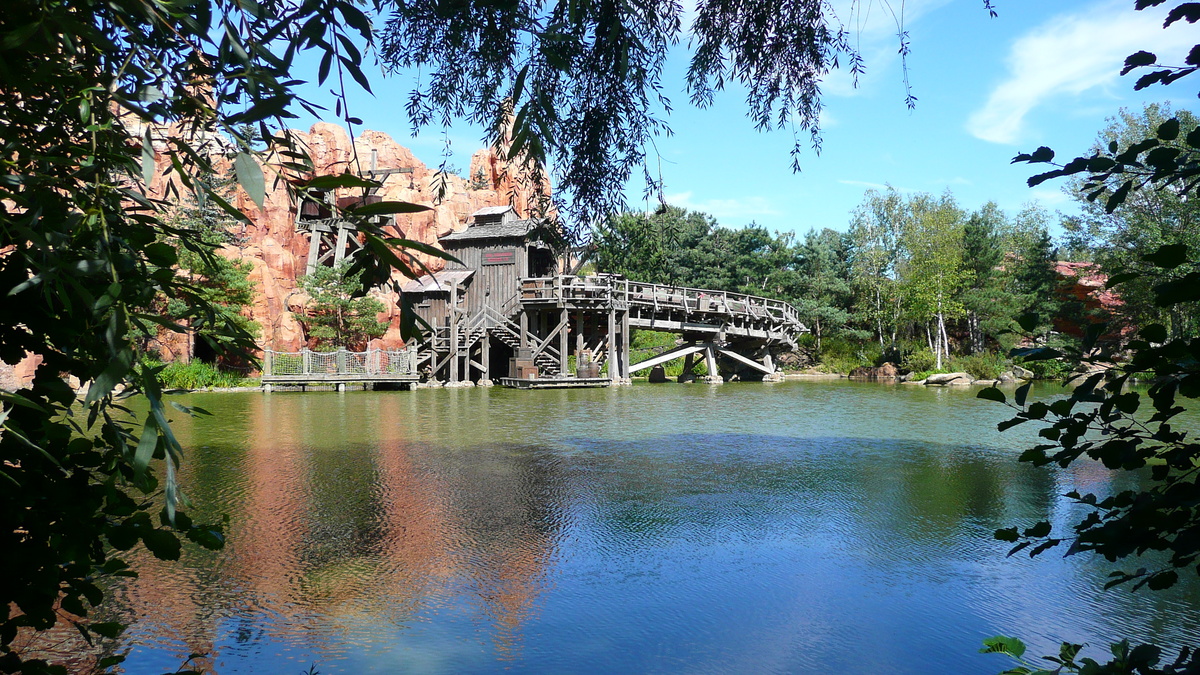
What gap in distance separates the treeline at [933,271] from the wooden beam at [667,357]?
16.7 ft

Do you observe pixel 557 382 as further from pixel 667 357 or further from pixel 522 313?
pixel 667 357

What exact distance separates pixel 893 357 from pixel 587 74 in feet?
102

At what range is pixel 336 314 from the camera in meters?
24.8

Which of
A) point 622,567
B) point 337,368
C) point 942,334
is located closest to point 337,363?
point 337,368

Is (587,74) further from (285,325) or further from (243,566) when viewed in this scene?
(285,325)

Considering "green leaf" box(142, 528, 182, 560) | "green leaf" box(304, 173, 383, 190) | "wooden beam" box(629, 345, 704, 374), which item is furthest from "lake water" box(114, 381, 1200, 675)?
"wooden beam" box(629, 345, 704, 374)

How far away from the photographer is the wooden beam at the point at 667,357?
1016 inches

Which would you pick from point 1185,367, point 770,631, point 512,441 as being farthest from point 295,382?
point 1185,367

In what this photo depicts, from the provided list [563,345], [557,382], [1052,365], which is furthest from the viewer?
[1052,365]

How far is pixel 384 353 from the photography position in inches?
906

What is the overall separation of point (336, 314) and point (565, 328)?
7463mm

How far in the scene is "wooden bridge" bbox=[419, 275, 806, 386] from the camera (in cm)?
2311

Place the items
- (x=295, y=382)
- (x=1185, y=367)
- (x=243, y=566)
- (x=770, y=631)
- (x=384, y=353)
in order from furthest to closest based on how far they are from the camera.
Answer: (x=384, y=353)
(x=295, y=382)
(x=243, y=566)
(x=770, y=631)
(x=1185, y=367)

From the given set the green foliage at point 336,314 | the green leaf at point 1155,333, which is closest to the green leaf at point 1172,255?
the green leaf at point 1155,333
